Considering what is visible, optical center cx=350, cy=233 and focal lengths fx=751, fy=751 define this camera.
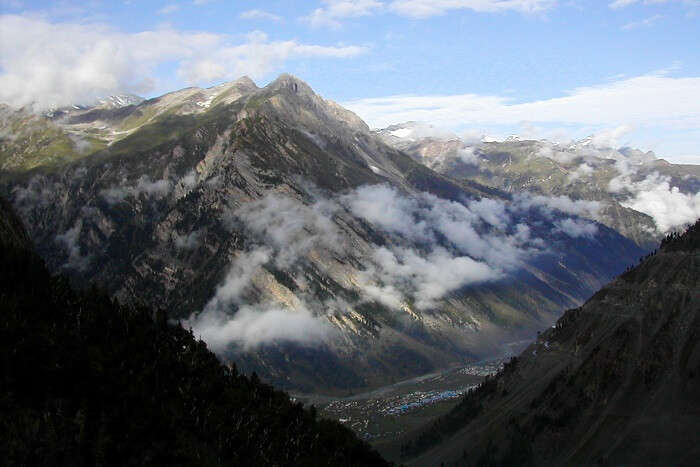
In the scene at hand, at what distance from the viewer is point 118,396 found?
123 metres

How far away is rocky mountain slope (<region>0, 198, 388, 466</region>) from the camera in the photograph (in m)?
105

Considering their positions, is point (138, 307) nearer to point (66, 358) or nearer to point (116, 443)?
point (66, 358)

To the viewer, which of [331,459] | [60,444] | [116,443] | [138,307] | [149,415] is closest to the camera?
[60,444]

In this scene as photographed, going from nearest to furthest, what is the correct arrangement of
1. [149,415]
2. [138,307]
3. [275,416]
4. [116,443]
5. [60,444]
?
[60,444] → [116,443] → [149,415] → [275,416] → [138,307]

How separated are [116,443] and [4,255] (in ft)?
209

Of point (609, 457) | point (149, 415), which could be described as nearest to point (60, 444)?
point (149, 415)

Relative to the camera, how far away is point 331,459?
14500 cm

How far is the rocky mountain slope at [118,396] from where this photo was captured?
10494 cm

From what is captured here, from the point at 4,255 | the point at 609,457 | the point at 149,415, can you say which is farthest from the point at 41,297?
the point at 609,457

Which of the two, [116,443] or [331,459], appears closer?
[116,443]

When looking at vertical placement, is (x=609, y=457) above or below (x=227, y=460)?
below

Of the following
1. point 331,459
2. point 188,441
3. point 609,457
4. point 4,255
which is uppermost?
point 4,255

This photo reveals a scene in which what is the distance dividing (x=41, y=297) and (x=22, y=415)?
167 feet

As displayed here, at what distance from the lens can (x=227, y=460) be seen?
12656cm
